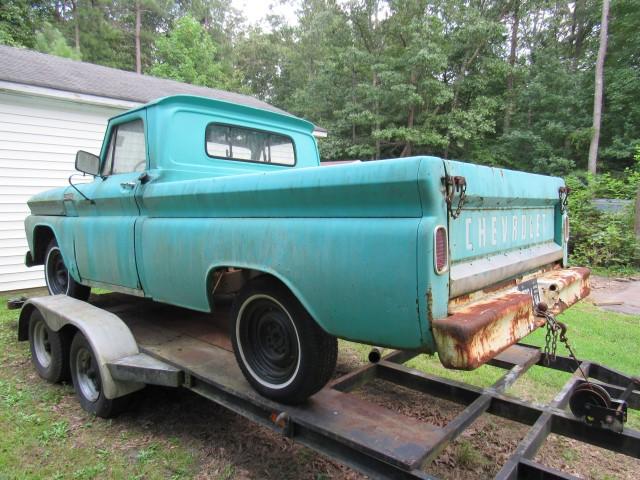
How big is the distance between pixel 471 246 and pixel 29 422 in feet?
10.8

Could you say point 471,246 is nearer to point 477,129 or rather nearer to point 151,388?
point 151,388

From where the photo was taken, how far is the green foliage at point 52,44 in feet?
69.7

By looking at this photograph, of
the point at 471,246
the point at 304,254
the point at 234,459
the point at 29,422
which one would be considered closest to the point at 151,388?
the point at 29,422

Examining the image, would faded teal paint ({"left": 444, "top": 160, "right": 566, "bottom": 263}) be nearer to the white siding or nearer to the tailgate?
the tailgate

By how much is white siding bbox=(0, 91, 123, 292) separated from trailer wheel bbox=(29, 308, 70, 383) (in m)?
4.68

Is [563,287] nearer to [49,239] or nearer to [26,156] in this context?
A: [49,239]

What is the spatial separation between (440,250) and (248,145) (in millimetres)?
2623

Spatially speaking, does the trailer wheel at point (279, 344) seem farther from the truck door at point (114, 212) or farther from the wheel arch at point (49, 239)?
the wheel arch at point (49, 239)

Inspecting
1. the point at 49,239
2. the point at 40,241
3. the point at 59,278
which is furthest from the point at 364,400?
the point at 40,241

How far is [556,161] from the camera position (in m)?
19.5

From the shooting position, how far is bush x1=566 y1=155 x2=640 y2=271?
32.0ft

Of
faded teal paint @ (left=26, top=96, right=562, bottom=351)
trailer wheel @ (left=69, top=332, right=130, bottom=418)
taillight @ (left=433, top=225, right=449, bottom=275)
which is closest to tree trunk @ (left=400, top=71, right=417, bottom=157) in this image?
faded teal paint @ (left=26, top=96, right=562, bottom=351)

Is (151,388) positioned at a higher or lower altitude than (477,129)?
lower

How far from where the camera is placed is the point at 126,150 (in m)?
3.70
